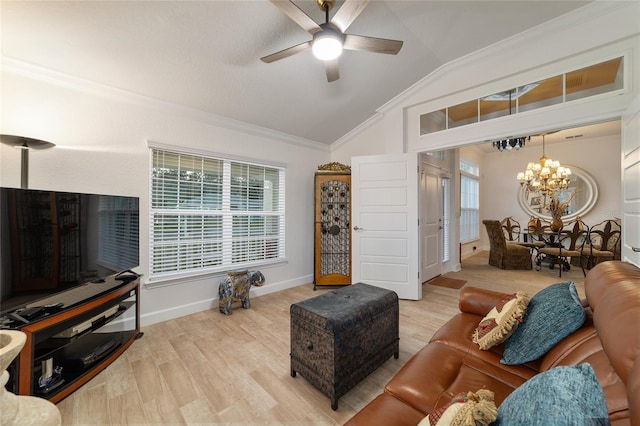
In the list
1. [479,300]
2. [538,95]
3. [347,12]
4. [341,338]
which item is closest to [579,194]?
[538,95]

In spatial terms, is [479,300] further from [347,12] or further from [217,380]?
[347,12]

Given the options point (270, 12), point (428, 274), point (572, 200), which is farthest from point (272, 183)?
point (572, 200)

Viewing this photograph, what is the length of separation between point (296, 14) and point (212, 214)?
2.49 metres

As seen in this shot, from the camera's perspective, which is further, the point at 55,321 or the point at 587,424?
the point at 55,321

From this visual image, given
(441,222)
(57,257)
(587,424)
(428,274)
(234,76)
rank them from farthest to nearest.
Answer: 1. (441,222)
2. (428,274)
3. (234,76)
4. (57,257)
5. (587,424)

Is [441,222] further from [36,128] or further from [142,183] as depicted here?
[36,128]

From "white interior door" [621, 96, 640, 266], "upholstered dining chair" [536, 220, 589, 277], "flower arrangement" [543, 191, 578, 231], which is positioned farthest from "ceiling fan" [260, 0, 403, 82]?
"flower arrangement" [543, 191, 578, 231]

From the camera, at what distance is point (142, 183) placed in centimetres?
271

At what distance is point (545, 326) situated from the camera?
3.97 feet

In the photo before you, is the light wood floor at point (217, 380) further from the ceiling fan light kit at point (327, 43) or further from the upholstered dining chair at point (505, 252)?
the upholstered dining chair at point (505, 252)

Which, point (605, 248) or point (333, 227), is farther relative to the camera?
point (605, 248)

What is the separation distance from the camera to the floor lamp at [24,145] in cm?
179

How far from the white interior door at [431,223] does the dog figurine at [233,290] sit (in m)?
2.86

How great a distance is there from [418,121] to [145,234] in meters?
3.87
